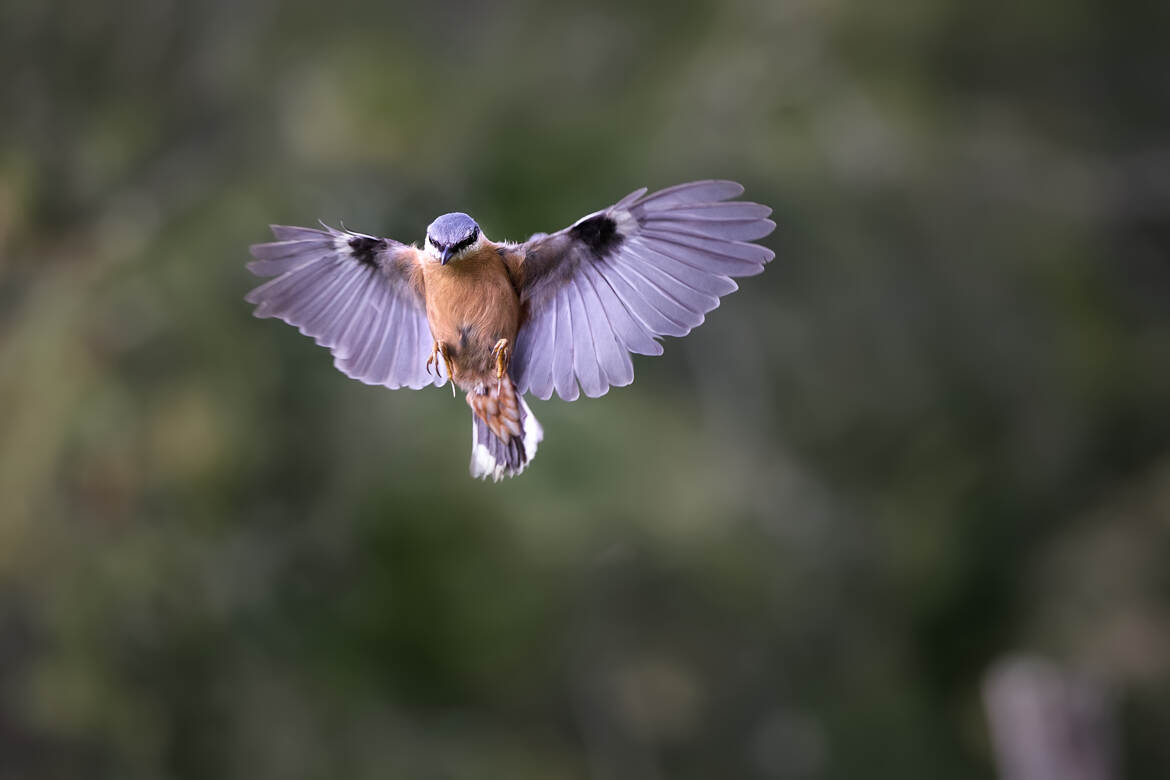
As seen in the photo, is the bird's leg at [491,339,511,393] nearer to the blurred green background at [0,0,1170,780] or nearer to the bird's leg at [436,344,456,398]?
the bird's leg at [436,344,456,398]

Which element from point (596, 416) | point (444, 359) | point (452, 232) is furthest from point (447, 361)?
point (596, 416)

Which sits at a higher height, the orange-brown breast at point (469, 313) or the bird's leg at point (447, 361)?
the orange-brown breast at point (469, 313)

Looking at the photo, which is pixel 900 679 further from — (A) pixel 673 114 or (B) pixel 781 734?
(A) pixel 673 114

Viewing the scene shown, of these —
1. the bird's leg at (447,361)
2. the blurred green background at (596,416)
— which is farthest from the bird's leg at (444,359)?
the blurred green background at (596,416)

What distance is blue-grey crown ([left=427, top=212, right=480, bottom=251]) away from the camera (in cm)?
99

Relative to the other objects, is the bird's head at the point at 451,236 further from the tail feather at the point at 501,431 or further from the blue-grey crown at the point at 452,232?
the tail feather at the point at 501,431

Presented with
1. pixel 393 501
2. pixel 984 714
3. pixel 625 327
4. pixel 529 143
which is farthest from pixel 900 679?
pixel 625 327

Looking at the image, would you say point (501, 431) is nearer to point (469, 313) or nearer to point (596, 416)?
point (469, 313)

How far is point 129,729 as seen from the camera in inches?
135

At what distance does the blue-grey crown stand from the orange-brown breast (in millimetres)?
41

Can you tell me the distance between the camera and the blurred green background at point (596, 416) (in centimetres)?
346

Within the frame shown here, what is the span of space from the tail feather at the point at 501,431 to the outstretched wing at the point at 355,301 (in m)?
0.06

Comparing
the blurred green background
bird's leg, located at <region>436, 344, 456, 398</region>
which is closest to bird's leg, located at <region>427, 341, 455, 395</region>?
bird's leg, located at <region>436, 344, 456, 398</region>

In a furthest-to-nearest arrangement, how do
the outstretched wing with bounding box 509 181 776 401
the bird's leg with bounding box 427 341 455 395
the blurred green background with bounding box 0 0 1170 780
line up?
the blurred green background with bounding box 0 0 1170 780 → the bird's leg with bounding box 427 341 455 395 → the outstretched wing with bounding box 509 181 776 401
